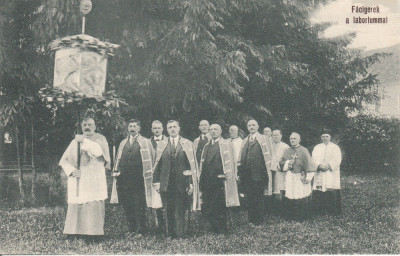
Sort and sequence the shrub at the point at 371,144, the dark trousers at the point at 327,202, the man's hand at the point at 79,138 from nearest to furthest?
the man's hand at the point at 79,138
the dark trousers at the point at 327,202
the shrub at the point at 371,144

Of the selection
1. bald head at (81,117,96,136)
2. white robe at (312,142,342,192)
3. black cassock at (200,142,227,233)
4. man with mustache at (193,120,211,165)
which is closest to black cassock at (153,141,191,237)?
black cassock at (200,142,227,233)

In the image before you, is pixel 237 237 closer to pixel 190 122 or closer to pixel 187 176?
pixel 187 176

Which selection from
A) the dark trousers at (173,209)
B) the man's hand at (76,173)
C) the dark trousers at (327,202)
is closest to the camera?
the man's hand at (76,173)

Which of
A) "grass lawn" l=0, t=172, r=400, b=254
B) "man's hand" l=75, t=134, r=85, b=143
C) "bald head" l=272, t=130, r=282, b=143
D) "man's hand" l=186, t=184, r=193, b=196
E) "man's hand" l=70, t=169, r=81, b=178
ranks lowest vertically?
"grass lawn" l=0, t=172, r=400, b=254

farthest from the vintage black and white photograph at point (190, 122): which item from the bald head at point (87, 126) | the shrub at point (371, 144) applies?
the shrub at point (371, 144)

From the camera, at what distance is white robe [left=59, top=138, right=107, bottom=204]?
6332mm

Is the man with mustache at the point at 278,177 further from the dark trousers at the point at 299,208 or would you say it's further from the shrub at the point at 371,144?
the shrub at the point at 371,144

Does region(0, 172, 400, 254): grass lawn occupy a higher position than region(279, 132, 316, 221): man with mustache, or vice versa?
region(279, 132, 316, 221): man with mustache

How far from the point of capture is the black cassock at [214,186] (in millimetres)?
7184

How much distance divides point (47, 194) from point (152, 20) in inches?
184

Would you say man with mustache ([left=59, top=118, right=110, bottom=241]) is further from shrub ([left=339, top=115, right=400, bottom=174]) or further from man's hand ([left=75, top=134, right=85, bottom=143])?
shrub ([left=339, top=115, right=400, bottom=174])

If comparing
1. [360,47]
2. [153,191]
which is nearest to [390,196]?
[360,47]

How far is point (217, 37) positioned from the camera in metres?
10.0

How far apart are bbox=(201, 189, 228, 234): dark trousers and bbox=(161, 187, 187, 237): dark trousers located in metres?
0.48
